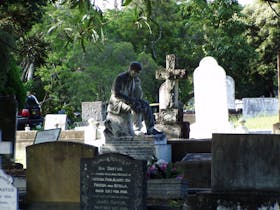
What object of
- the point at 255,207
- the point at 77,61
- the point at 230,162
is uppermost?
the point at 77,61

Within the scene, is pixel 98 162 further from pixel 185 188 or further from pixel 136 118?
pixel 136 118

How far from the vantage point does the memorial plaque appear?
7.94 metres

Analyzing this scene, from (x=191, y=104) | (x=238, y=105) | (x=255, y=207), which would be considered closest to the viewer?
(x=255, y=207)

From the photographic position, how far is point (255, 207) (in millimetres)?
7566

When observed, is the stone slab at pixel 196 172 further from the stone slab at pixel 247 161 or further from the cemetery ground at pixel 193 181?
the stone slab at pixel 247 161

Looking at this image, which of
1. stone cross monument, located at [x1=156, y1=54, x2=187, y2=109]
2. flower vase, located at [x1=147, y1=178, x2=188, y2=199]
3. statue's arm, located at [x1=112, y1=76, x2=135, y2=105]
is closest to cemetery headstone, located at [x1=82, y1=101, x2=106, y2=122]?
stone cross monument, located at [x1=156, y1=54, x2=187, y2=109]

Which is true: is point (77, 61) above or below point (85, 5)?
above

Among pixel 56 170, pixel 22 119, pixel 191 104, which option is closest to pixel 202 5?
pixel 56 170

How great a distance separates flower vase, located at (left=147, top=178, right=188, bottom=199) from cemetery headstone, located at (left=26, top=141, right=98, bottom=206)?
1.14m

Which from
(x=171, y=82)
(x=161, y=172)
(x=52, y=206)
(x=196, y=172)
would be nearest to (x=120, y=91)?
(x=196, y=172)

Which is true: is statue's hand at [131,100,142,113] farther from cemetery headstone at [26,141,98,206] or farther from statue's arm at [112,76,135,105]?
cemetery headstone at [26,141,98,206]

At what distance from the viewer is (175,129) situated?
18.5 m

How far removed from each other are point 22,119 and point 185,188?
676 inches

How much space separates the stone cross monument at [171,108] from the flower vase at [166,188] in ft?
28.5
